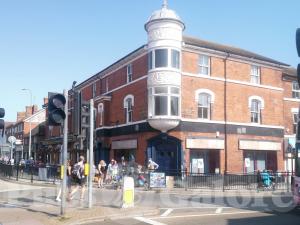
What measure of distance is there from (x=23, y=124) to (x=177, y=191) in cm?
4793

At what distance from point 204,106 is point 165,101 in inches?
141

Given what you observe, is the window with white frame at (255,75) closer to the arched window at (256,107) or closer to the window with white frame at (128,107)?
the arched window at (256,107)

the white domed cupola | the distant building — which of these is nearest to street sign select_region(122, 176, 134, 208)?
the white domed cupola

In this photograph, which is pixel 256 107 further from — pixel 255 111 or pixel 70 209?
pixel 70 209

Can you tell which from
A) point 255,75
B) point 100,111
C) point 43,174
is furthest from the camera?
point 100,111

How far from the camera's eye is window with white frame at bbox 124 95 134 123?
32031 millimetres

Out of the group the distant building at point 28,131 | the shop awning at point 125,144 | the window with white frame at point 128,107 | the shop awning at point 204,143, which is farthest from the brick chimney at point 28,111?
the shop awning at point 204,143

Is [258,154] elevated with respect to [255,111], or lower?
lower

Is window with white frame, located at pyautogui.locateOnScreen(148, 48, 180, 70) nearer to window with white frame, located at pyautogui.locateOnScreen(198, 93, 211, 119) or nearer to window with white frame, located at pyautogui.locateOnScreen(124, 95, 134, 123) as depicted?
window with white frame, located at pyautogui.locateOnScreen(198, 93, 211, 119)

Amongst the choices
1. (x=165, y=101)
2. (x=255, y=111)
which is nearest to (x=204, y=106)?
(x=165, y=101)

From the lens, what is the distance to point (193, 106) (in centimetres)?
2947

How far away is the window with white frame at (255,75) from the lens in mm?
32969

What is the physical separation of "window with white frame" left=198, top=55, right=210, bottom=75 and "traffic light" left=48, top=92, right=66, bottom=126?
1901cm

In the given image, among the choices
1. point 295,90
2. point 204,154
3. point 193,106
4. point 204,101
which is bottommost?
point 204,154
